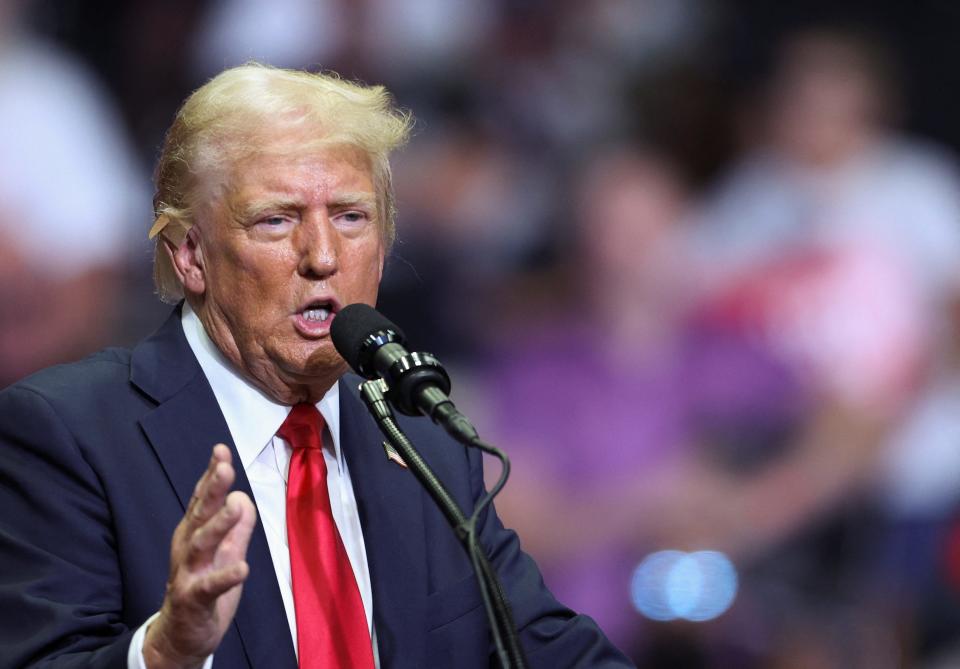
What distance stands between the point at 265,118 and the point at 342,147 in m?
0.12

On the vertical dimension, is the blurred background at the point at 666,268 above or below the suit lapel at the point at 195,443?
above

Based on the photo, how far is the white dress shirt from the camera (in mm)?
1859

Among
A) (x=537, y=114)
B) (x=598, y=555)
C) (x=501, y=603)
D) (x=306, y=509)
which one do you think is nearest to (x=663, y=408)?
(x=598, y=555)

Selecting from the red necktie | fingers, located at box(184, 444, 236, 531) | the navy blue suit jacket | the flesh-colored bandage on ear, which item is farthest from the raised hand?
the flesh-colored bandage on ear

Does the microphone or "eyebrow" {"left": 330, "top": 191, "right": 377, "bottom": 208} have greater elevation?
"eyebrow" {"left": 330, "top": 191, "right": 377, "bottom": 208}

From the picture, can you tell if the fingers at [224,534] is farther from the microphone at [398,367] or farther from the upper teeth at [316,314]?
the upper teeth at [316,314]

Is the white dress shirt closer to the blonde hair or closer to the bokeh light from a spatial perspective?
the blonde hair

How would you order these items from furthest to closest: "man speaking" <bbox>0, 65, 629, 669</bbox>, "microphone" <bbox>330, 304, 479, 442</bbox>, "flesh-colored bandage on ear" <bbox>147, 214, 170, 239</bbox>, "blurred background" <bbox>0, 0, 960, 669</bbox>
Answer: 1. "blurred background" <bbox>0, 0, 960, 669</bbox>
2. "flesh-colored bandage on ear" <bbox>147, 214, 170, 239</bbox>
3. "man speaking" <bbox>0, 65, 629, 669</bbox>
4. "microphone" <bbox>330, 304, 479, 442</bbox>

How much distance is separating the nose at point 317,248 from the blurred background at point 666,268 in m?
1.57

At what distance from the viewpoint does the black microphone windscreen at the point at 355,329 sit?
1582 millimetres

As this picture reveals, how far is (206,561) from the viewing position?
137cm

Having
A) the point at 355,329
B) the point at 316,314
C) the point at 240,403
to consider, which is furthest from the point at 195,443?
the point at 355,329

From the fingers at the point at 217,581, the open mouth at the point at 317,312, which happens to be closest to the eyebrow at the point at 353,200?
the open mouth at the point at 317,312

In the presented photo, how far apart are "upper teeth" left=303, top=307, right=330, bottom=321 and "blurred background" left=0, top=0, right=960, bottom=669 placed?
61.2 inches
